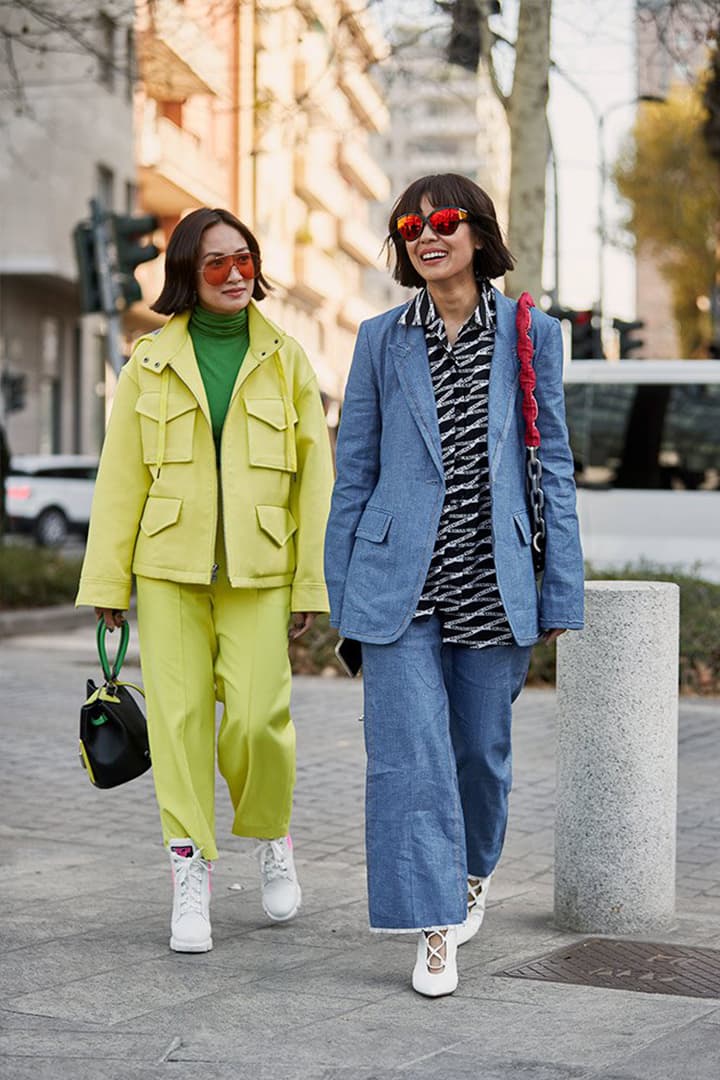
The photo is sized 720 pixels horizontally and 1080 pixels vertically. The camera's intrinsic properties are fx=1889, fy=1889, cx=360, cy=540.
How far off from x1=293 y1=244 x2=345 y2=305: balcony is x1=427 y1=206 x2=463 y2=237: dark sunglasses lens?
185 feet

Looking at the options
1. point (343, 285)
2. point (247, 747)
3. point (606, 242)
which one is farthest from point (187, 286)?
point (343, 285)

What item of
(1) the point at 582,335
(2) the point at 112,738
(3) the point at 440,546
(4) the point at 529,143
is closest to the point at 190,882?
(2) the point at 112,738

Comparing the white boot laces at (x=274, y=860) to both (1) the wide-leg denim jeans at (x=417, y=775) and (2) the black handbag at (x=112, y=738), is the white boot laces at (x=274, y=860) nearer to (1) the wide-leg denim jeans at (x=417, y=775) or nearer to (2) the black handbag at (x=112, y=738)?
(2) the black handbag at (x=112, y=738)

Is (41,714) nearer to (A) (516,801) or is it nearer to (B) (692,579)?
(A) (516,801)

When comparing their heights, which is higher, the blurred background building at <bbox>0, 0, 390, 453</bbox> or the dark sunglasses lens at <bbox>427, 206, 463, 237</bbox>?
the blurred background building at <bbox>0, 0, 390, 453</bbox>

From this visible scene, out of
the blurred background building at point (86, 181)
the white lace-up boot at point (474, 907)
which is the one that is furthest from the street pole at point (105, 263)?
the white lace-up boot at point (474, 907)

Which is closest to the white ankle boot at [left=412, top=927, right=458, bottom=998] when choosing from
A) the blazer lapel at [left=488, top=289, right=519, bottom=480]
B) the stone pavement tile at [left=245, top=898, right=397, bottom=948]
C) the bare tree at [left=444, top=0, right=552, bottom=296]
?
the stone pavement tile at [left=245, top=898, right=397, bottom=948]

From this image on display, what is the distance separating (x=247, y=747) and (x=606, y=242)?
35.7 metres

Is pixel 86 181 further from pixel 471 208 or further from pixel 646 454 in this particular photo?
pixel 471 208

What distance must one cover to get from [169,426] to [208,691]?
2.40ft

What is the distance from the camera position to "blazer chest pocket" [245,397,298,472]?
5168 millimetres

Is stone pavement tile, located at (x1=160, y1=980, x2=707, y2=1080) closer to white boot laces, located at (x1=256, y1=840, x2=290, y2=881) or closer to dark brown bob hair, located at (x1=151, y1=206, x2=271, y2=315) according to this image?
white boot laces, located at (x1=256, y1=840, x2=290, y2=881)

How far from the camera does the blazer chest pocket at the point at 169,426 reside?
5.14m

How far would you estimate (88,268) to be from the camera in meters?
16.9
